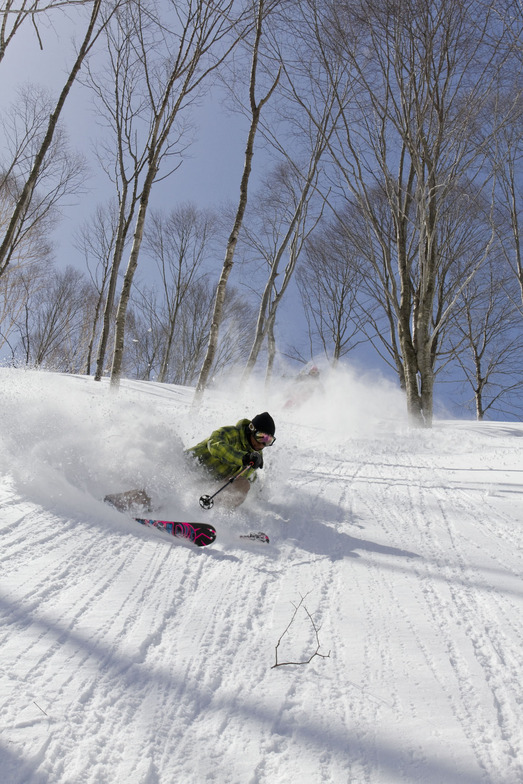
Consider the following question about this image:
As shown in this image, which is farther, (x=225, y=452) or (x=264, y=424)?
(x=264, y=424)

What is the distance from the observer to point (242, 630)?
1956 millimetres

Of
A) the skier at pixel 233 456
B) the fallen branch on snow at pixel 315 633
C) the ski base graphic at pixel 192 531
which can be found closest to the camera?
the fallen branch on snow at pixel 315 633

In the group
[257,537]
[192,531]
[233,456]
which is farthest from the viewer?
[233,456]

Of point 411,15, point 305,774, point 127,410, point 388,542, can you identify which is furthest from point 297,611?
point 411,15

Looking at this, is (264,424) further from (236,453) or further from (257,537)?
(257,537)

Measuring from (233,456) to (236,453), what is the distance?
0.14 feet

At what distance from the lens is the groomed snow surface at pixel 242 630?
1324 mm

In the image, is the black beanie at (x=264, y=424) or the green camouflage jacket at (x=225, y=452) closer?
the green camouflage jacket at (x=225, y=452)

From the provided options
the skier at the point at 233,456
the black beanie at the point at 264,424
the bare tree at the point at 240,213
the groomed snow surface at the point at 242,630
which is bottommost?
the groomed snow surface at the point at 242,630

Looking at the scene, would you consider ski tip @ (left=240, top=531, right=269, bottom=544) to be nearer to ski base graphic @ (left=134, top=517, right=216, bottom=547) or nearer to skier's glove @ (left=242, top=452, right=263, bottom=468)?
ski base graphic @ (left=134, top=517, right=216, bottom=547)

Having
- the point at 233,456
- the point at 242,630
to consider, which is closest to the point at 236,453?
the point at 233,456

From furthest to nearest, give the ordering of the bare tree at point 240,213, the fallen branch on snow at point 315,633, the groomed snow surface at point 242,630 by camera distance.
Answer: the bare tree at point 240,213 → the fallen branch on snow at point 315,633 → the groomed snow surface at point 242,630

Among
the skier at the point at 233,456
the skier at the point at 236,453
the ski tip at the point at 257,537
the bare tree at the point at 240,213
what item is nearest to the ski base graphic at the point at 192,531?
Answer: the ski tip at the point at 257,537

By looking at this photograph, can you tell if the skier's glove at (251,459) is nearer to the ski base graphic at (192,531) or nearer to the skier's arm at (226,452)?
the skier's arm at (226,452)
